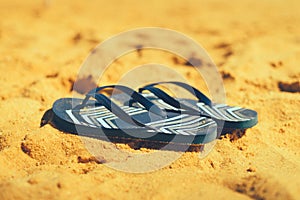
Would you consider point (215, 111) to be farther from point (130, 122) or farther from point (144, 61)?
point (144, 61)

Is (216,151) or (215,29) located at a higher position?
(215,29)

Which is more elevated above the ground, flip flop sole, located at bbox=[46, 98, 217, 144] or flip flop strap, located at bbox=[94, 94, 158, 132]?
flip flop strap, located at bbox=[94, 94, 158, 132]

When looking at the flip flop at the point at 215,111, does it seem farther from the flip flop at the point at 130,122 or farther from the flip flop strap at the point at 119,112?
the flip flop strap at the point at 119,112

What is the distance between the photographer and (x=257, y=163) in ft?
6.68

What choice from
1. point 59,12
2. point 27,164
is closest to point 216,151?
point 27,164

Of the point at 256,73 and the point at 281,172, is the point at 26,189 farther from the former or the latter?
→ the point at 256,73

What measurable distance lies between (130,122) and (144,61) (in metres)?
1.46

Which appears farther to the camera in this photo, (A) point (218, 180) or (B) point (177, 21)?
(B) point (177, 21)

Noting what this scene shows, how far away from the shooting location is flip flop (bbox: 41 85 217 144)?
201 cm

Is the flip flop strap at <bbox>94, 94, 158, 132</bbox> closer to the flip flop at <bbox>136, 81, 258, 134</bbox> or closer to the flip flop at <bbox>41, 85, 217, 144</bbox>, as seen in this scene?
the flip flop at <bbox>41, 85, 217, 144</bbox>

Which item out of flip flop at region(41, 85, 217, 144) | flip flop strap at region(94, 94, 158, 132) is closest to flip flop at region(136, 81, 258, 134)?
flip flop at region(41, 85, 217, 144)

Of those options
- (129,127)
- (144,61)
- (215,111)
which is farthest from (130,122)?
(144,61)

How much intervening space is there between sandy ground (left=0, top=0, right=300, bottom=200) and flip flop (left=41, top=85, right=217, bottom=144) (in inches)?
3.4

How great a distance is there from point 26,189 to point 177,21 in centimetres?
363
